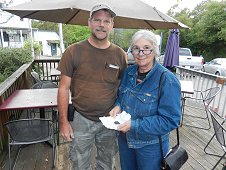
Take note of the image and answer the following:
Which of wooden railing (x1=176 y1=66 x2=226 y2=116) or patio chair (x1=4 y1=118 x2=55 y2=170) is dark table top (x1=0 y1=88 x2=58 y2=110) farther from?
wooden railing (x1=176 y1=66 x2=226 y2=116)

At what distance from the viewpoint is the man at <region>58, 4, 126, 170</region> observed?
1.77 m

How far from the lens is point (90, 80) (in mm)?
1833

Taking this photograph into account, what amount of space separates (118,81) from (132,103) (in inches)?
17.5

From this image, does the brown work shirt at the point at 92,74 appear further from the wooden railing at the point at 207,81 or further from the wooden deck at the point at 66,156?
the wooden railing at the point at 207,81

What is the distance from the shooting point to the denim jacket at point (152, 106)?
143 cm

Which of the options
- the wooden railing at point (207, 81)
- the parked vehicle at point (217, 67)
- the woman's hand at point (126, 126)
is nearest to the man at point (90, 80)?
the woman's hand at point (126, 126)

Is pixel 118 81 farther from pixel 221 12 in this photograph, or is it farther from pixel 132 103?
pixel 221 12

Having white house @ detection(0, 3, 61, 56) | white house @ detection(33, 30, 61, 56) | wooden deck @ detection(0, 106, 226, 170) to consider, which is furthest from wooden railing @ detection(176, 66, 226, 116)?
white house @ detection(33, 30, 61, 56)

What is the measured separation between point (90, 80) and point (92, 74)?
56 mm

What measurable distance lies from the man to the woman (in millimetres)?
259

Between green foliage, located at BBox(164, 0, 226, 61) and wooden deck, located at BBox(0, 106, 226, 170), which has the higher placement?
green foliage, located at BBox(164, 0, 226, 61)

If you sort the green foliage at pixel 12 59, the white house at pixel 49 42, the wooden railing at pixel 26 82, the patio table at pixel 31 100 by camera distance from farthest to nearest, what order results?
the white house at pixel 49 42 < the green foliage at pixel 12 59 < the wooden railing at pixel 26 82 < the patio table at pixel 31 100

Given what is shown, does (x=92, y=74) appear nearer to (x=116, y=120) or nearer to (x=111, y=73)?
(x=111, y=73)

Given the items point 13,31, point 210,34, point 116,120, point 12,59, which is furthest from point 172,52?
point 13,31
